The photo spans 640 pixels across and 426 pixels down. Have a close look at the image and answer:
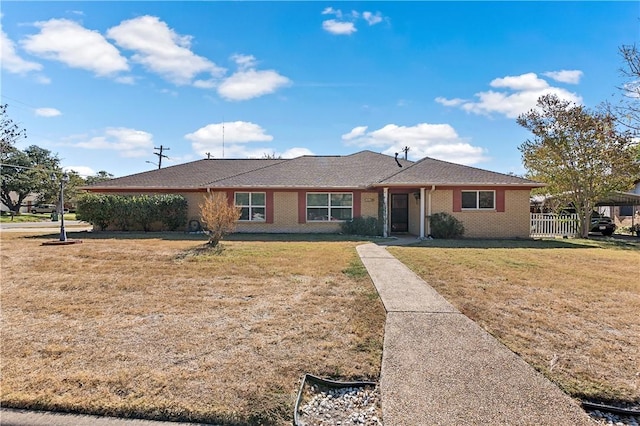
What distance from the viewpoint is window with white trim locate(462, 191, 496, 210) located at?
16.2m

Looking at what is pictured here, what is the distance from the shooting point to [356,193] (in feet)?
56.3

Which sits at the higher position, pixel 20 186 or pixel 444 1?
pixel 444 1

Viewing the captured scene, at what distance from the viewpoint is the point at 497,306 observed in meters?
5.34

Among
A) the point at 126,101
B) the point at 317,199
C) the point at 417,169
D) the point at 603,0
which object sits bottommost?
the point at 317,199

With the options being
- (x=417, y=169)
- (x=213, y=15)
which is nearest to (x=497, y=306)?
(x=213, y=15)

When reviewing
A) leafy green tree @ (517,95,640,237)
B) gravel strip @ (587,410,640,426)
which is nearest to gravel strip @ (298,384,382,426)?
gravel strip @ (587,410,640,426)

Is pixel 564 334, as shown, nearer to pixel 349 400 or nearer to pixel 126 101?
pixel 349 400

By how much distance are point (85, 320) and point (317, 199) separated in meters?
13.2

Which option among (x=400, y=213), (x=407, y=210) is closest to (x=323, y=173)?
(x=400, y=213)

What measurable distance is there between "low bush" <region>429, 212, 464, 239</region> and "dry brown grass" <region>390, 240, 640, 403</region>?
16.5 feet

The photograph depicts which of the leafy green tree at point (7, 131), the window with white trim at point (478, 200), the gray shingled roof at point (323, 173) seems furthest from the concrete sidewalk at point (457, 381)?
the leafy green tree at point (7, 131)

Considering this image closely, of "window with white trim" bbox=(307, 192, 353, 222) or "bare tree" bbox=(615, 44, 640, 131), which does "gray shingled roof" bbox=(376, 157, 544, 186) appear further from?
"bare tree" bbox=(615, 44, 640, 131)

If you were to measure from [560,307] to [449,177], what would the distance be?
37.3 ft

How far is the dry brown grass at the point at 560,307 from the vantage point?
131 inches
